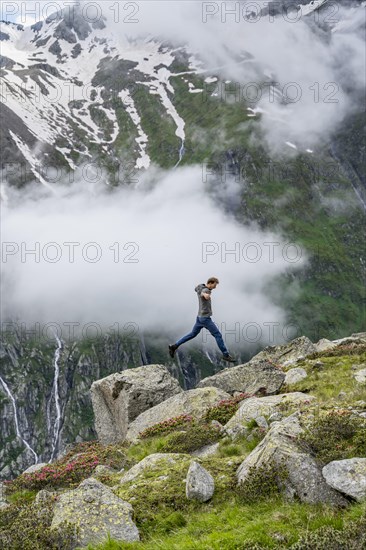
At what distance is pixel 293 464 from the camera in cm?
1090

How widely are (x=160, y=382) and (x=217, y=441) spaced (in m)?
13.6

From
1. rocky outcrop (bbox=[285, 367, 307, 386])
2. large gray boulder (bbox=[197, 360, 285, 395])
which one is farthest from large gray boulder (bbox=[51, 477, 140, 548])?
rocky outcrop (bbox=[285, 367, 307, 386])

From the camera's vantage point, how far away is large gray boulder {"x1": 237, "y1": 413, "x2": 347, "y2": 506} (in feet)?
32.8

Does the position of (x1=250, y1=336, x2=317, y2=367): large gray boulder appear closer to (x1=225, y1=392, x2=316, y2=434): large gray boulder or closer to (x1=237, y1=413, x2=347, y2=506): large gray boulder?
(x1=225, y1=392, x2=316, y2=434): large gray boulder

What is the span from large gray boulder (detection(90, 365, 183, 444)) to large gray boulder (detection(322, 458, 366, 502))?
748 inches

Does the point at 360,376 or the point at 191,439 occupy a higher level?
the point at 360,376

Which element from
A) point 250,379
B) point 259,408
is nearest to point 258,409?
point 259,408

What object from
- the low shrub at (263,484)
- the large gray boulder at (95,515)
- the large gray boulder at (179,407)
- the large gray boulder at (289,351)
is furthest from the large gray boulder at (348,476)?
the large gray boulder at (289,351)

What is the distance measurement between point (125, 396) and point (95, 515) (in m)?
18.4

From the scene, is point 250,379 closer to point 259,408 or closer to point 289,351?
point 259,408

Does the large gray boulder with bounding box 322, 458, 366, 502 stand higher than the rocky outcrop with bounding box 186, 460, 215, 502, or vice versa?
the large gray boulder with bounding box 322, 458, 366, 502

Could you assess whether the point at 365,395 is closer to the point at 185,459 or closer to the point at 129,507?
the point at 185,459

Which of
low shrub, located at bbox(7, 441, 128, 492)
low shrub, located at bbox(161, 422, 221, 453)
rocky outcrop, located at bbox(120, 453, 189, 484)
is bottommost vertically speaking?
low shrub, located at bbox(7, 441, 128, 492)

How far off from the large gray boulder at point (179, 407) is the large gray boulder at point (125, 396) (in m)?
2.50
